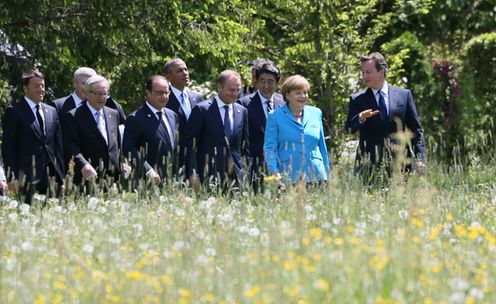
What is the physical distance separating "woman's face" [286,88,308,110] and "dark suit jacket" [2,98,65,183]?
2.12 m

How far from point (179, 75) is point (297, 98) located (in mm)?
1613

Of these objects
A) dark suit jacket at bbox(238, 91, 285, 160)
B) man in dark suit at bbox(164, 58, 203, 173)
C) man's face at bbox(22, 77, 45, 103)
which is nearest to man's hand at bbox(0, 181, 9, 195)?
man's face at bbox(22, 77, 45, 103)

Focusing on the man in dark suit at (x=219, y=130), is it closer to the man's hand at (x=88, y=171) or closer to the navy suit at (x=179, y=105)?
the navy suit at (x=179, y=105)

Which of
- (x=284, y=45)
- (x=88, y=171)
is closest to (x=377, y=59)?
(x=88, y=171)

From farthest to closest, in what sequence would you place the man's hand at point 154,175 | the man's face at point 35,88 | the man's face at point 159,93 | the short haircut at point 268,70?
the short haircut at point 268,70
the man's face at point 35,88
the man's face at point 159,93
the man's hand at point 154,175

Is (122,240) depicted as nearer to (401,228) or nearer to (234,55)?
(401,228)

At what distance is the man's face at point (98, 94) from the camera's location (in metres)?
10.4

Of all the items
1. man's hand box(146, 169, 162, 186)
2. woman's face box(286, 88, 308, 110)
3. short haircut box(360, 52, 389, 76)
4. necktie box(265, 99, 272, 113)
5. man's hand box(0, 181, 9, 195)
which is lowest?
man's hand box(0, 181, 9, 195)

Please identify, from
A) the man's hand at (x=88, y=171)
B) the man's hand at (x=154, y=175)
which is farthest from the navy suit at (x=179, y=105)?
the man's hand at (x=88, y=171)

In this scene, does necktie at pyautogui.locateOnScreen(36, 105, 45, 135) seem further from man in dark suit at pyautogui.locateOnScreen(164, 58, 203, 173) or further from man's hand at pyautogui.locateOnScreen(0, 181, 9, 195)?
man in dark suit at pyautogui.locateOnScreen(164, 58, 203, 173)

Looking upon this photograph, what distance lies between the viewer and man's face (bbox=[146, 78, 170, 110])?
34.2 ft

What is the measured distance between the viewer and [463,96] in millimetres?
19938

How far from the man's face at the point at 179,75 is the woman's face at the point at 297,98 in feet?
4.75

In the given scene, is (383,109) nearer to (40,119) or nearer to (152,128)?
(152,128)
